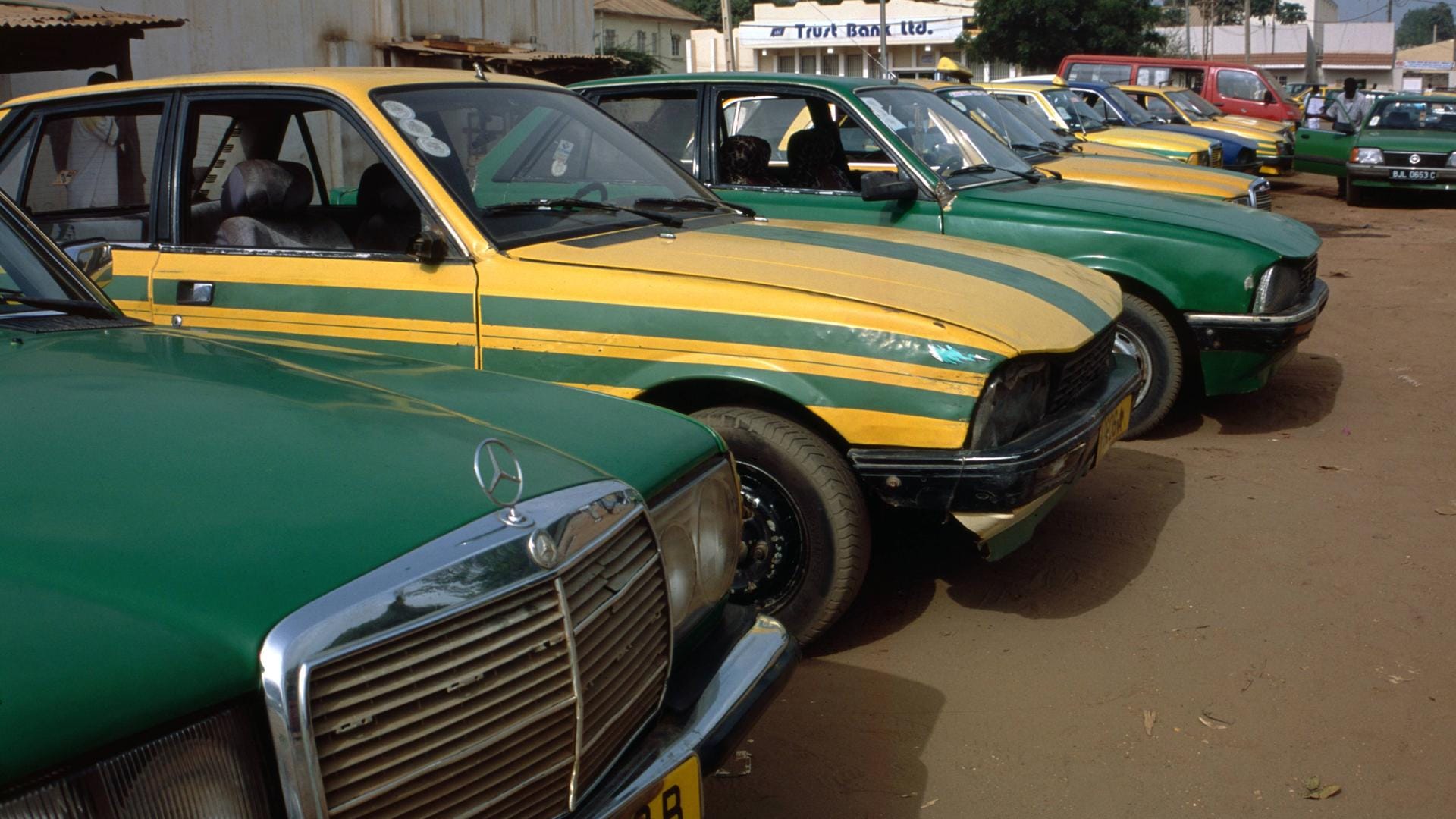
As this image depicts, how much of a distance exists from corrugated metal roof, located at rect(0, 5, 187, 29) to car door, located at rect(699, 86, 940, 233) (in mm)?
5835

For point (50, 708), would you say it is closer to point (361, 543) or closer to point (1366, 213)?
point (361, 543)

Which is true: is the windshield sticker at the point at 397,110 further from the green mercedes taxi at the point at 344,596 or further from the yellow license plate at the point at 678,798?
the yellow license plate at the point at 678,798

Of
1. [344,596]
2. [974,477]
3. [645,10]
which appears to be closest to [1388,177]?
[974,477]

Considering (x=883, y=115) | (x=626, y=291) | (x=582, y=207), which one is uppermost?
(x=883, y=115)

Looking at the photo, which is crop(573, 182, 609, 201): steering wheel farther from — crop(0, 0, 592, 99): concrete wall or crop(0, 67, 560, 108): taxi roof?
crop(0, 0, 592, 99): concrete wall

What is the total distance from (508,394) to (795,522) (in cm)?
127

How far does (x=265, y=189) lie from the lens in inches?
164

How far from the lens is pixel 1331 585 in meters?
4.16

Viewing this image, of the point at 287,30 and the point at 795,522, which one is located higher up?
the point at 287,30

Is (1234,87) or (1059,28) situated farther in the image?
(1059,28)

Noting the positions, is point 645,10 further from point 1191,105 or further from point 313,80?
point 313,80

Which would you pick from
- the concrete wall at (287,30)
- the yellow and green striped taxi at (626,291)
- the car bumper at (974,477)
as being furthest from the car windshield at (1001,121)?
the concrete wall at (287,30)

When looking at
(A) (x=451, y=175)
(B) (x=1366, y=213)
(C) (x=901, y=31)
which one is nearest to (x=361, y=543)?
(A) (x=451, y=175)

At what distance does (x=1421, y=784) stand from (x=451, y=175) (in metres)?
3.05
